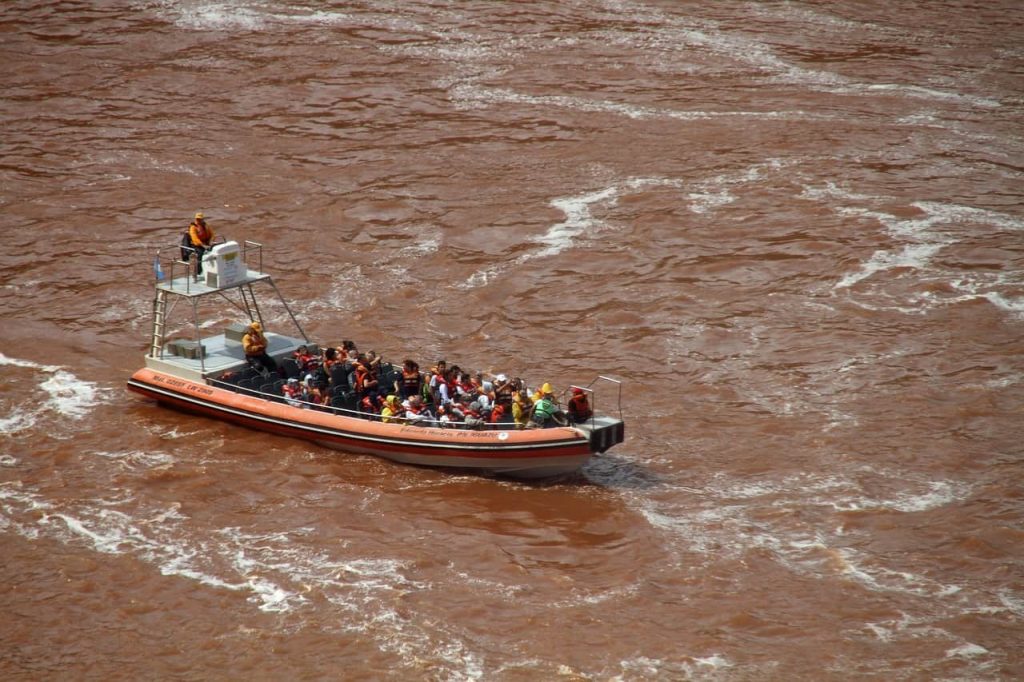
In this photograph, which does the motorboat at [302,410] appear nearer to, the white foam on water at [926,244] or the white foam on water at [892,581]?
the white foam on water at [892,581]

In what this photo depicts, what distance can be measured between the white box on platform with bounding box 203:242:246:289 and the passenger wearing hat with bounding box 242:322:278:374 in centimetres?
84

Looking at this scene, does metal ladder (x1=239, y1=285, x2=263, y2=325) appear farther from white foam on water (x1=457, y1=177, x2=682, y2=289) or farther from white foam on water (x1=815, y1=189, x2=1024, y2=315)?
white foam on water (x1=815, y1=189, x2=1024, y2=315)

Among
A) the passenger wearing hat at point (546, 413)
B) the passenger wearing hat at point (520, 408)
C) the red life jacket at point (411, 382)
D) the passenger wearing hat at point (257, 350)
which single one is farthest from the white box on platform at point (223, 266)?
the passenger wearing hat at point (546, 413)

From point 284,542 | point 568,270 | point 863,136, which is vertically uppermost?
point 863,136

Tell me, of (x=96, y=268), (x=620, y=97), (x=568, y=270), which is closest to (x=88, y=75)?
(x=96, y=268)

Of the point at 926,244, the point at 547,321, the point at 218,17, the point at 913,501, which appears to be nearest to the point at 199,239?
the point at 547,321

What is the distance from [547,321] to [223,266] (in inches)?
263

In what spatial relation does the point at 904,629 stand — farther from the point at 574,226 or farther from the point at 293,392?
the point at 574,226

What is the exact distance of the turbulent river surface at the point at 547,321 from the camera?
50.3 ft

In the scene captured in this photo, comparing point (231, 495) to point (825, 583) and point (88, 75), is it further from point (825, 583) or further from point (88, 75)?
point (88, 75)

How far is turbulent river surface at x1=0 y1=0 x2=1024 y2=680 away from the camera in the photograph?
15.3 meters

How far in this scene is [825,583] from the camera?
52.1 ft

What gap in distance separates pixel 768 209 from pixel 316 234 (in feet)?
32.8

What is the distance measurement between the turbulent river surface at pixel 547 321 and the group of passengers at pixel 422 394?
906 millimetres
